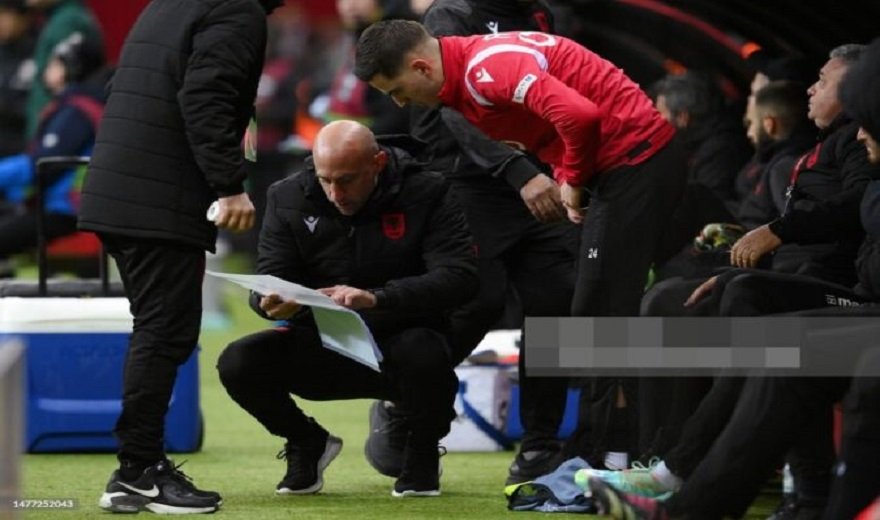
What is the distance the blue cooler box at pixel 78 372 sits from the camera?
794 centimetres

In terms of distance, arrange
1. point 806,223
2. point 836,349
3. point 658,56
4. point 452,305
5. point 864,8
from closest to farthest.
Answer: point 836,349
point 806,223
point 452,305
point 864,8
point 658,56

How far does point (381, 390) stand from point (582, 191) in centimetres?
104

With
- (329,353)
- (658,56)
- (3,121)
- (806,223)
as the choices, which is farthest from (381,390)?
(3,121)

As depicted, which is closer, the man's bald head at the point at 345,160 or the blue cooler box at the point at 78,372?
the man's bald head at the point at 345,160

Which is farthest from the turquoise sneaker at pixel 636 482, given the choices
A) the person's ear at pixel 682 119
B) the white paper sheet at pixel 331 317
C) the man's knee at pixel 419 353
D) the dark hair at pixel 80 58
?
the dark hair at pixel 80 58

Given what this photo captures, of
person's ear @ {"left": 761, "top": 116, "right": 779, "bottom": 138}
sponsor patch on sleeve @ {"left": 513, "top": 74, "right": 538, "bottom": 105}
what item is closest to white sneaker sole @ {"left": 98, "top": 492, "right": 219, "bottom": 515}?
sponsor patch on sleeve @ {"left": 513, "top": 74, "right": 538, "bottom": 105}

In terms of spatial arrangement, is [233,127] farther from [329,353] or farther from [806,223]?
[806,223]

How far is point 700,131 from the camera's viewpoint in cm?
866

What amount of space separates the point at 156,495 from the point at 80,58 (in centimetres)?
634

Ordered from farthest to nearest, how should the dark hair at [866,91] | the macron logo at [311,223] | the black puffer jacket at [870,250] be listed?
the macron logo at [311,223] → the black puffer jacket at [870,250] → the dark hair at [866,91]

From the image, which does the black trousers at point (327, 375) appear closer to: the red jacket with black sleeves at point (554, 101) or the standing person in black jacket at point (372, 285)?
the standing person in black jacket at point (372, 285)

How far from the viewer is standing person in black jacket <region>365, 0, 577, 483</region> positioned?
7145 mm

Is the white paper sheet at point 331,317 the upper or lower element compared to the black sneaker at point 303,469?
upper

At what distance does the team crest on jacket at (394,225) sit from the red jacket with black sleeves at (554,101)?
48 cm
